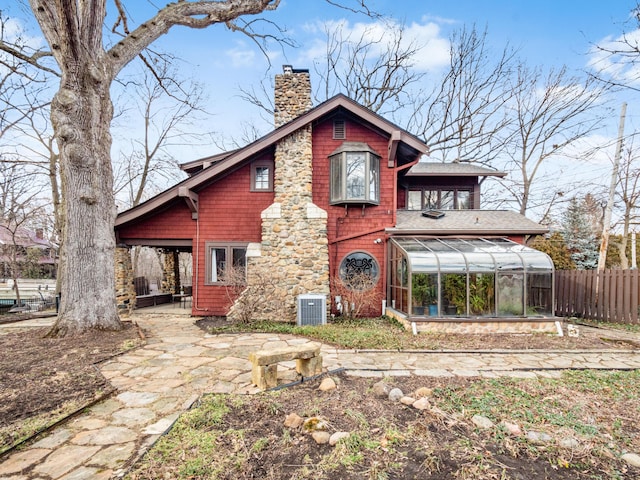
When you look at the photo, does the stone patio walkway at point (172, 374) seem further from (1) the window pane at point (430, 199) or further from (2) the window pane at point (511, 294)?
(1) the window pane at point (430, 199)

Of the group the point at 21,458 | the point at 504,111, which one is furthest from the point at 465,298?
the point at 504,111

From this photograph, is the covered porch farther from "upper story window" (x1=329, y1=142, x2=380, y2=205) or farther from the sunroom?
the sunroom

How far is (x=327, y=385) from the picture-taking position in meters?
3.89

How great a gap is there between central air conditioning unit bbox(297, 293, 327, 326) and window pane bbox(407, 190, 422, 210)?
578 cm

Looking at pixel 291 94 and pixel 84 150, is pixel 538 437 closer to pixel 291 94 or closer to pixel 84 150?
pixel 84 150

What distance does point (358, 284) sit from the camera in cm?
909

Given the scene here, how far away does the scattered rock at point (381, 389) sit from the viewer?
373cm

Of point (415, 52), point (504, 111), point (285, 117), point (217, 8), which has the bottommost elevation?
point (285, 117)

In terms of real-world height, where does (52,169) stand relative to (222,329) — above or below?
above

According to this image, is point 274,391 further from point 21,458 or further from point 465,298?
point 465,298

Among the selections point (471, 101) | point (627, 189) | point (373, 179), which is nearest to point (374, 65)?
point (471, 101)

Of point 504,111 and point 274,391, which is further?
point 504,111

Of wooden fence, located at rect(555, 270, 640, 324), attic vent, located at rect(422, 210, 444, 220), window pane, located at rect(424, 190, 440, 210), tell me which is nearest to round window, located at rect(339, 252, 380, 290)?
attic vent, located at rect(422, 210, 444, 220)

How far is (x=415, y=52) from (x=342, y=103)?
1123cm
